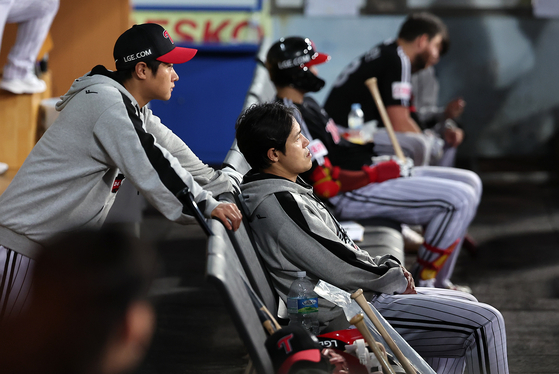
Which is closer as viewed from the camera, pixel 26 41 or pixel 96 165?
pixel 96 165

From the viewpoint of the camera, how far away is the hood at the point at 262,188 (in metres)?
2.21

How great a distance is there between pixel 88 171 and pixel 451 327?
134 cm

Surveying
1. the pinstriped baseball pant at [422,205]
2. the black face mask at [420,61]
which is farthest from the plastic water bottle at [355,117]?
the pinstriped baseball pant at [422,205]

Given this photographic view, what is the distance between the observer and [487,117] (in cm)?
794

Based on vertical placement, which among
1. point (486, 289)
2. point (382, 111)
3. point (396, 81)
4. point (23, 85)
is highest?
point (23, 85)

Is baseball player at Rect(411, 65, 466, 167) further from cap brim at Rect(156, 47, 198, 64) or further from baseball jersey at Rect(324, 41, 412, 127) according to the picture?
cap brim at Rect(156, 47, 198, 64)

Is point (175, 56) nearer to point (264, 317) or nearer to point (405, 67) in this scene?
point (264, 317)

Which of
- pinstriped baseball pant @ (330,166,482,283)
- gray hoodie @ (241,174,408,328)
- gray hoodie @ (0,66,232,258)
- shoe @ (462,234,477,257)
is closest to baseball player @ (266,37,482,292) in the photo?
pinstriped baseball pant @ (330,166,482,283)

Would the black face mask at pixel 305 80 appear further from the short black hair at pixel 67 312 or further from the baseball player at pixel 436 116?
the baseball player at pixel 436 116

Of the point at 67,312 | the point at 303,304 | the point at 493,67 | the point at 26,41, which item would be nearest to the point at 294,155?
the point at 303,304

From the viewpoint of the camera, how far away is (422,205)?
12.3 feet

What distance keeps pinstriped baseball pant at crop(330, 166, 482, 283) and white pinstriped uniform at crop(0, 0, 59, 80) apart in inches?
84.1

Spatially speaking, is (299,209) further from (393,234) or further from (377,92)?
(377,92)

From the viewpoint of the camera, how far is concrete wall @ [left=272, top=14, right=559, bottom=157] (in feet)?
25.7
